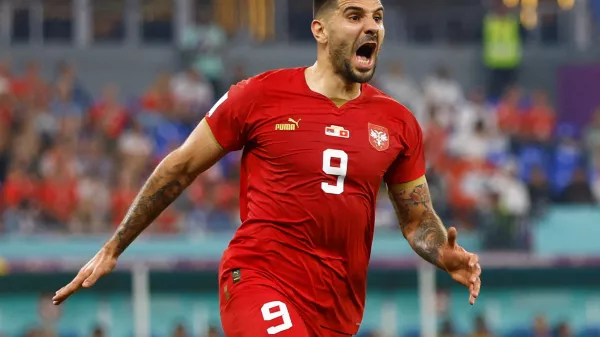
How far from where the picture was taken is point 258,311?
19.3 ft

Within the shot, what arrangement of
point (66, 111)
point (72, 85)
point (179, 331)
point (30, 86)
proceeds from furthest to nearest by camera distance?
point (72, 85) < point (30, 86) < point (66, 111) < point (179, 331)

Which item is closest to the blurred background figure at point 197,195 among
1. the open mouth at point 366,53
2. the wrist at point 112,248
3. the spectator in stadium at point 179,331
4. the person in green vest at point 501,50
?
the spectator in stadium at point 179,331

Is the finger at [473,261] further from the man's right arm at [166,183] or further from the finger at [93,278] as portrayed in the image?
the finger at [93,278]

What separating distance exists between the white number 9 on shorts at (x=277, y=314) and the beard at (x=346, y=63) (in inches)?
44.0

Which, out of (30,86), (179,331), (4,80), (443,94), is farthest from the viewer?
(443,94)

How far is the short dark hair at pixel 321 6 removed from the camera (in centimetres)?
626

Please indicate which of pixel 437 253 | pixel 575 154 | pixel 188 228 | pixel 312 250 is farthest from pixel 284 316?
pixel 575 154

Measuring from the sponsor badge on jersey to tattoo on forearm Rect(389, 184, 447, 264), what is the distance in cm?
49

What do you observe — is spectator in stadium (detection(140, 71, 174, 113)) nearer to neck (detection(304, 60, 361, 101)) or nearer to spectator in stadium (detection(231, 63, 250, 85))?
spectator in stadium (detection(231, 63, 250, 85))

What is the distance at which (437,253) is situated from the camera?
627 cm

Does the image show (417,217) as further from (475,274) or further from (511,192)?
(511,192)

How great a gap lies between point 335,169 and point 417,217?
629mm

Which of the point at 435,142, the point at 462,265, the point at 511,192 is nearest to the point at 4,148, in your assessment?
the point at 435,142

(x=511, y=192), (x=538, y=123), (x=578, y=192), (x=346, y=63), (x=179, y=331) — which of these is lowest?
(x=179, y=331)
